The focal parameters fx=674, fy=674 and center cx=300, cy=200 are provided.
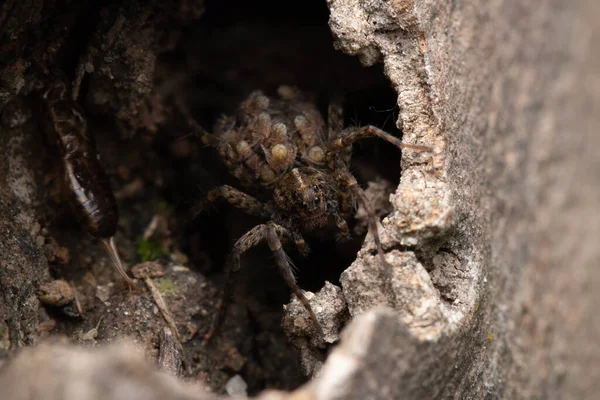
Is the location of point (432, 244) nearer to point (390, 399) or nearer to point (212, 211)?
point (390, 399)

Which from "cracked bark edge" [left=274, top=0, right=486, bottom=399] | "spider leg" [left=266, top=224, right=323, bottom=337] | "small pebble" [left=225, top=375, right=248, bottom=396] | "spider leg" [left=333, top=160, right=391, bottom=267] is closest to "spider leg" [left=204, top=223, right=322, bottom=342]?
"spider leg" [left=266, top=224, right=323, bottom=337]

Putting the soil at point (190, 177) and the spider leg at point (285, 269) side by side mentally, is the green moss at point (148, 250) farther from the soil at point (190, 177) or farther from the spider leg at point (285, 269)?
the spider leg at point (285, 269)

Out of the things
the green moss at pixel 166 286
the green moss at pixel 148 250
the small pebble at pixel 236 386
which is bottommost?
the small pebble at pixel 236 386

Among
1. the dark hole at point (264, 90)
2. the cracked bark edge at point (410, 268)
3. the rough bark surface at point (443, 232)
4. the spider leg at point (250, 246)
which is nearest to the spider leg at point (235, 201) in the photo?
the dark hole at point (264, 90)

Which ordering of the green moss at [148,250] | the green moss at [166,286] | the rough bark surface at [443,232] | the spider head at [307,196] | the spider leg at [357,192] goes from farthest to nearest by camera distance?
the green moss at [148,250] < the spider head at [307,196] < the green moss at [166,286] < the spider leg at [357,192] < the rough bark surface at [443,232]

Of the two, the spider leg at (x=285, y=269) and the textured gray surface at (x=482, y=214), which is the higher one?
the textured gray surface at (x=482, y=214)

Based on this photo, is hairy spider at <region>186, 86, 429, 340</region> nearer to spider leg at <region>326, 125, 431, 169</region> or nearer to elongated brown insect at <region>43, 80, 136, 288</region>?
spider leg at <region>326, 125, 431, 169</region>
